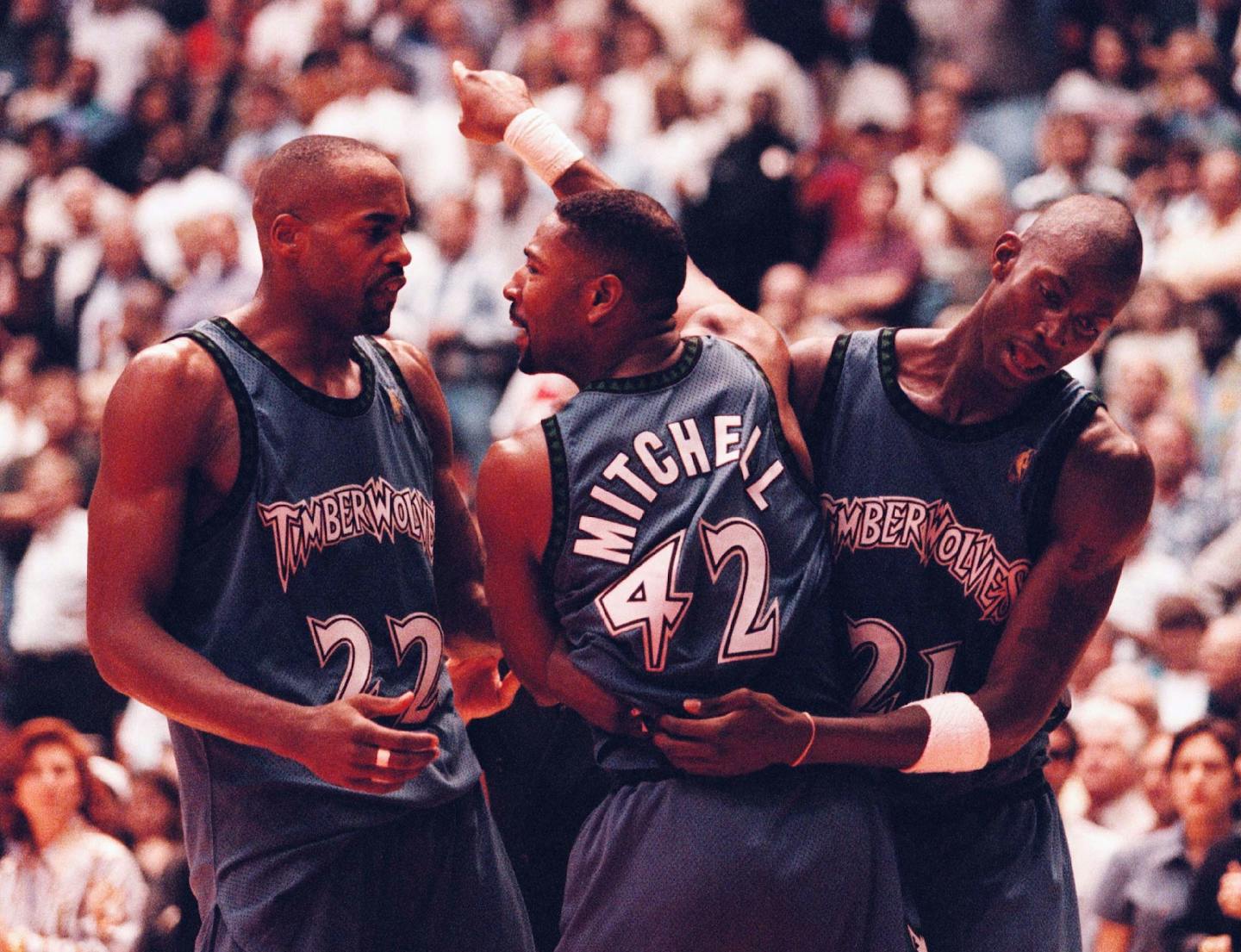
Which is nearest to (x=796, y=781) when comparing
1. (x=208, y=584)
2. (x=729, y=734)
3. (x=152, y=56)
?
(x=729, y=734)

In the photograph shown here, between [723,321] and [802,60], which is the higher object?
[723,321]

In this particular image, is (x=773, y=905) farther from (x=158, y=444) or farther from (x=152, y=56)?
(x=152, y=56)

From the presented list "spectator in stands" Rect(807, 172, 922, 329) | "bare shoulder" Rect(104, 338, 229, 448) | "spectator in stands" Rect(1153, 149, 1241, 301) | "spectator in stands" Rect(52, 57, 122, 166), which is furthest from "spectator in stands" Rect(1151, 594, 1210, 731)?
"spectator in stands" Rect(52, 57, 122, 166)

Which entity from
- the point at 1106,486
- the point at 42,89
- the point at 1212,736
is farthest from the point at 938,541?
the point at 42,89

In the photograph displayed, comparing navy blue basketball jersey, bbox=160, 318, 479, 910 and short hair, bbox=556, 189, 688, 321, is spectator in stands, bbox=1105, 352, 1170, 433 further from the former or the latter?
navy blue basketball jersey, bbox=160, 318, 479, 910

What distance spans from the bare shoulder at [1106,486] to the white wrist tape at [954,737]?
0.42m

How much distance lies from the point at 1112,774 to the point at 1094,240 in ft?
12.6

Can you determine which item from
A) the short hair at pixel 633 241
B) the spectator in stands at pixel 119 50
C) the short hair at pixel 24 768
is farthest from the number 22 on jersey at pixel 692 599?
the spectator in stands at pixel 119 50

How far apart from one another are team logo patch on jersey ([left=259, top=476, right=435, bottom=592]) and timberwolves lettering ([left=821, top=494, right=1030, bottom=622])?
32.7 inches

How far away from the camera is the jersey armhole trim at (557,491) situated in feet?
11.1

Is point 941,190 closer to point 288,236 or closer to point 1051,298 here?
point 1051,298

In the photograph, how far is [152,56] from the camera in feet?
43.8

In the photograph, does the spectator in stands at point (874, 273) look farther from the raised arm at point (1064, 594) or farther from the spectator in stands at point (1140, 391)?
the raised arm at point (1064, 594)

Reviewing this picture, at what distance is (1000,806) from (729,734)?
0.84 m
